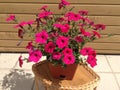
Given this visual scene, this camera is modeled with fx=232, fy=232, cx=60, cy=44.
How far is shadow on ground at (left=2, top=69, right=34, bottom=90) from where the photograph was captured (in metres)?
3.36

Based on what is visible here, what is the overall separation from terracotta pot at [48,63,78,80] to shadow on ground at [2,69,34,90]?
91 cm

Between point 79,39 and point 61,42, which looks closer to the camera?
point 61,42

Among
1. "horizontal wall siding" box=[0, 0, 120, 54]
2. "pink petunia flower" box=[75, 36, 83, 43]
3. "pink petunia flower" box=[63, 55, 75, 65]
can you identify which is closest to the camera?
"pink petunia flower" box=[63, 55, 75, 65]

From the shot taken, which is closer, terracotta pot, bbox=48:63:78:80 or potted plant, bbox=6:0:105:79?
potted plant, bbox=6:0:105:79

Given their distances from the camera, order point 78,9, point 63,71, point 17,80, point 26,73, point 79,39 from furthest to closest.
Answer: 1. point 78,9
2. point 26,73
3. point 17,80
4. point 63,71
5. point 79,39

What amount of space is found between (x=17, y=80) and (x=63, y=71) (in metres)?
1.28

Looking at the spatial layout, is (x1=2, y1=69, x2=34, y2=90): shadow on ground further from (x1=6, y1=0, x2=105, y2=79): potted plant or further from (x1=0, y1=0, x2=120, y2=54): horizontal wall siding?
(x1=6, y1=0, x2=105, y2=79): potted plant

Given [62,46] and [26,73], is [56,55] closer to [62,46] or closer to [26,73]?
[62,46]

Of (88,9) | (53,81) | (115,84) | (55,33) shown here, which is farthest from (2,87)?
(88,9)

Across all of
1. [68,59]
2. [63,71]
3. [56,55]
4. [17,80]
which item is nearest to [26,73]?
[17,80]

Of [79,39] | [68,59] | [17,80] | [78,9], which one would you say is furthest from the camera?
[78,9]

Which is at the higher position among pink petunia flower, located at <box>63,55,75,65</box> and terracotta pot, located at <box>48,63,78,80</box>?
pink petunia flower, located at <box>63,55,75,65</box>

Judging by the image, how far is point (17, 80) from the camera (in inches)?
139

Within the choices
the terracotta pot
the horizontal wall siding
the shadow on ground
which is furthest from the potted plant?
the horizontal wall siding
